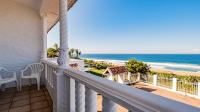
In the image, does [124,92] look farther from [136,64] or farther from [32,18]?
[136,64]

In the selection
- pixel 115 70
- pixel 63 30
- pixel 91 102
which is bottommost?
pixel 115 70

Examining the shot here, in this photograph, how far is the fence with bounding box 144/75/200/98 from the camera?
31.9 feet

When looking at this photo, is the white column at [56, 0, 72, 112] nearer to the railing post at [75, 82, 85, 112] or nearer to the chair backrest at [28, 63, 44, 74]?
the railing post at [75, 82, 85, 112]

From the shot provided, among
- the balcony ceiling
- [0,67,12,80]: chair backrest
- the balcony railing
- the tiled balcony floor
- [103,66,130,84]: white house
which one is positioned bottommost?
[103,66,130,84]: white house

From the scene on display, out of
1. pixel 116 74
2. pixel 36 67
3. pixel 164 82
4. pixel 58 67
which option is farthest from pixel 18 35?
pixel 164 82

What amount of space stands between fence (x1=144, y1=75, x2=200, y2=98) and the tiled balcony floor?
9172mm

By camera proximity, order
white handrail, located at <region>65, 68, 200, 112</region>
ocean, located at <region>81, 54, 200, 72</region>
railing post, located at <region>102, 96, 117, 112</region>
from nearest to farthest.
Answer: white handrail, located at <region>65, 68, 200, 112</region>
railing post, located at <region>102, 96, 117, 112</region>
ocean, located at <region>81, 54, 200, 72</region>

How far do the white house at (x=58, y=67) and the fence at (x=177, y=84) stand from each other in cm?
896

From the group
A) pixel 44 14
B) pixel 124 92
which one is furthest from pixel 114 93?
pixel 44 14

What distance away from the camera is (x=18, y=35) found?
172 inches

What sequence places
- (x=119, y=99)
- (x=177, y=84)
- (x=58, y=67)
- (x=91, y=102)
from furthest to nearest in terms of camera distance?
1. (x=177, y=84)
2. (x=58, y=67)
3. (x=91, y=102)
4. (x=119, y=99)

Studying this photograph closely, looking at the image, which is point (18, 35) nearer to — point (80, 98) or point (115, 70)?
point (80, 98)

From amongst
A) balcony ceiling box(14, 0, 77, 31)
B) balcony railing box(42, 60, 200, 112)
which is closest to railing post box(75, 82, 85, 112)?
balcony railing box(42, 60, 200, 112)

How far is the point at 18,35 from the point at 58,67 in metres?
2.89
